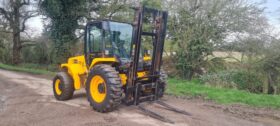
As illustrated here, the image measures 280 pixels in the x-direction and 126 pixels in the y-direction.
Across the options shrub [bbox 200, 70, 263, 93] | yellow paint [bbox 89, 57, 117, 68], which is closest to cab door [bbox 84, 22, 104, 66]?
yellow paint [bbox 89, 57, 117, 68]

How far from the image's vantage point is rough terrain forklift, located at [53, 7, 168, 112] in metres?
6.40

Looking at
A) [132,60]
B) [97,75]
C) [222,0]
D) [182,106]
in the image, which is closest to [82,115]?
[97,75]

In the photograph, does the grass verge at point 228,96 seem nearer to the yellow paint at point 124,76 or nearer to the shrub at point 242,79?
the shrub at point 242,79

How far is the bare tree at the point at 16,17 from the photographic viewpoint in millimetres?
24562

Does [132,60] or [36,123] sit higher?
[132,60]

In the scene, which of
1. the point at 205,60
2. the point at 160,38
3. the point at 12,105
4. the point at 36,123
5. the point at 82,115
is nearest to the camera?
the point at 36,123

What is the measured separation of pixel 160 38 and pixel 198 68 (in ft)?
23.2

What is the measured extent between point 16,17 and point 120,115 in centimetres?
2188

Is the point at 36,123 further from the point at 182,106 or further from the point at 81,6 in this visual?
the point at 81,6

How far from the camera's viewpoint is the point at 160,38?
7.02 meters

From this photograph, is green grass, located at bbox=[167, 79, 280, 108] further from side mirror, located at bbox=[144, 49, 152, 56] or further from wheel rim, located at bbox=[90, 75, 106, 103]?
wheel rim, located at bbox=[90, 75, 106, 103]

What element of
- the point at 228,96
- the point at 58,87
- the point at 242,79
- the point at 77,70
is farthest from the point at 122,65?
the point at 242,79

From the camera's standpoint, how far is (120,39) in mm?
7188

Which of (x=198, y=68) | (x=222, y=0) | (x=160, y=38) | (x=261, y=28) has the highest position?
(x=222, y=0)
